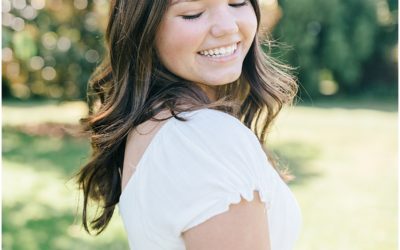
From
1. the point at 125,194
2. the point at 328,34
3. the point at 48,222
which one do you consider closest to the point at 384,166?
the point at 48,222

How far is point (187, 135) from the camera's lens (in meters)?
1.45

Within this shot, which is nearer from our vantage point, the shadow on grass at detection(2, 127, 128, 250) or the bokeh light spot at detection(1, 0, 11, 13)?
the shadow on grass at detection(2, 127, 128, 250)

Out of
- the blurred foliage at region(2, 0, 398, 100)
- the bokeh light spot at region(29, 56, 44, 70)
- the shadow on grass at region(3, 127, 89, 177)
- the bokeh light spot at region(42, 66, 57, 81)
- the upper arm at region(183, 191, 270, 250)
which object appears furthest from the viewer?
the blurred foliage at region(2, 0, 398, 100)

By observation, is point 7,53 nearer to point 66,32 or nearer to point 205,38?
point 66,32

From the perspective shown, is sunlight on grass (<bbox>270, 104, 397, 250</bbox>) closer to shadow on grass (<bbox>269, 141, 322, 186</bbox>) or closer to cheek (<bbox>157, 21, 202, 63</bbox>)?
shadow on grass (<bbox>269, 141, 322, 186</bbox>)

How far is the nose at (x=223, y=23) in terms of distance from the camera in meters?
1.62

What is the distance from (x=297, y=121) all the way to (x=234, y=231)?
13.0 meters

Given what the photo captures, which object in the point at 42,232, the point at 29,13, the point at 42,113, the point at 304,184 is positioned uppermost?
the point at 42,232

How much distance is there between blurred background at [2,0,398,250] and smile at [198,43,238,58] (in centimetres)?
78

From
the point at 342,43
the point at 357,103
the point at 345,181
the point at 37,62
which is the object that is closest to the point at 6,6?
the point at 37,62

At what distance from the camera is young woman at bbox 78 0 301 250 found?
54.6 inches

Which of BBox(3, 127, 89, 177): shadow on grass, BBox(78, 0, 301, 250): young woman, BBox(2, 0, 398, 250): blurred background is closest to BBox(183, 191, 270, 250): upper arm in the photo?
BBox(78, 0, 301, 250): young woman

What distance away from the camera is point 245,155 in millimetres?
1408

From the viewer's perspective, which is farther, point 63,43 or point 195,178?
point 63,43
